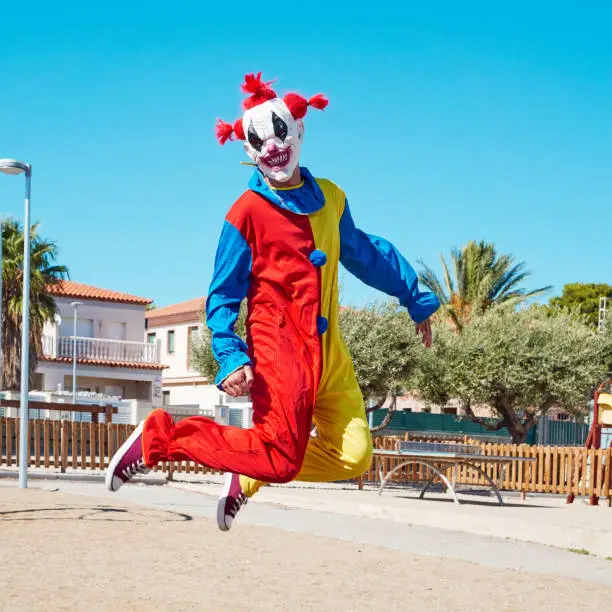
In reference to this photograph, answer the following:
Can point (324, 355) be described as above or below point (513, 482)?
above

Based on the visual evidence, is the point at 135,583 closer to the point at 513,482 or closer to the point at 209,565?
the point at 209,565

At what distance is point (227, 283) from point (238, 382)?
1.31 ft

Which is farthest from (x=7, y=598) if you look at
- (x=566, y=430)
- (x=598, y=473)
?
(x=566, y=430)

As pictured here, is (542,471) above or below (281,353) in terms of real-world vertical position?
below

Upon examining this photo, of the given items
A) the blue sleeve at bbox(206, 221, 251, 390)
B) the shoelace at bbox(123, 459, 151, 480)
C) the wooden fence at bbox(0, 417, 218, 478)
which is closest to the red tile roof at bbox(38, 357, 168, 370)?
the wooden fence at bbox(0, 417, 218, 478)

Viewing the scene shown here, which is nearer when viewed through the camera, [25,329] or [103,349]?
[25,329]

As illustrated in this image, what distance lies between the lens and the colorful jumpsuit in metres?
3.94

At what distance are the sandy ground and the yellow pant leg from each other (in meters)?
5.07

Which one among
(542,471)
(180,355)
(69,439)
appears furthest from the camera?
(180,355)

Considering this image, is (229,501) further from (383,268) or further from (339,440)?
(383,268)

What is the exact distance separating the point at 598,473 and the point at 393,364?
12632 mm

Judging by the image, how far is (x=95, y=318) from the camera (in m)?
51.8

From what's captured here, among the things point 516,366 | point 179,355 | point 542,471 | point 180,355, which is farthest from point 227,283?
point 179,355

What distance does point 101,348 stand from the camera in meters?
49.8
